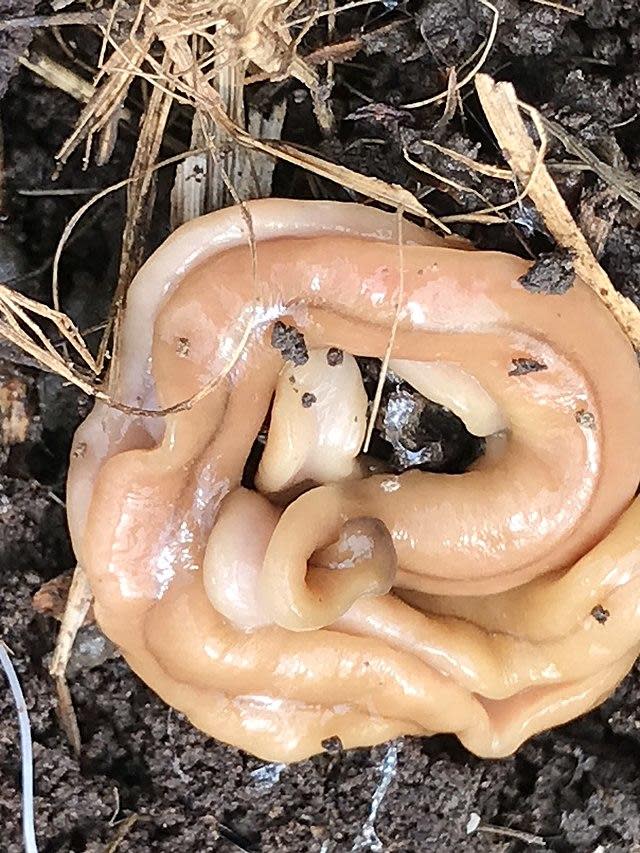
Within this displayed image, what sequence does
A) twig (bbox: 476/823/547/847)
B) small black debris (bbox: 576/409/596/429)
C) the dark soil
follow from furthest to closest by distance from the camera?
twig (bbox: 476/823/547/847) < the dark soil < small black debris (bbox: 576/409/596/429)

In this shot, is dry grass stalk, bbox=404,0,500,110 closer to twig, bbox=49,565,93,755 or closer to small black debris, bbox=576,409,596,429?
small black debris, bbox=576,409,596,429

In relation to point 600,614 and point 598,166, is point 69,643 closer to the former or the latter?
point 600,614

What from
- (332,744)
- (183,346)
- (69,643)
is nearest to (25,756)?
(69,643)

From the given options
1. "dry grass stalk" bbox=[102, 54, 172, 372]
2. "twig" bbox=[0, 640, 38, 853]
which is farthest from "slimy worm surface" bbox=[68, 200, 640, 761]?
"twig" bbox=[0, 640, 38, 853]

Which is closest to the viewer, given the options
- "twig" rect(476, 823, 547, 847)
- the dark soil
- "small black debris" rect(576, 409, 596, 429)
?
"small black debris" rect(576, 409, 596, 429)

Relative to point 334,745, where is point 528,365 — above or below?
above

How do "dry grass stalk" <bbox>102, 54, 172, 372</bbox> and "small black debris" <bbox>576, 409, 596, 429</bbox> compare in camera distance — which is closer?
"small black debris" <bbox>576, 409, 596, 429</bbox>
